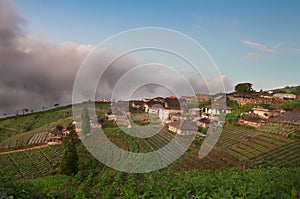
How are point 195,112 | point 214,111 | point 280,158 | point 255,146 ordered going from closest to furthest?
point 280,158
point 255,146
point 214,111
point 195,112

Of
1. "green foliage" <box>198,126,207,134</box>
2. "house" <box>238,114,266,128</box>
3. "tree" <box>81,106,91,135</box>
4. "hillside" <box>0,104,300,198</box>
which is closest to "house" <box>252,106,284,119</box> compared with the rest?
"house" <box>238,114,266,128</box>

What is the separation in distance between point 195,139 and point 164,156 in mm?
5338

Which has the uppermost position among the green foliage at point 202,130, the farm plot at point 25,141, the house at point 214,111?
the house at point 214,111

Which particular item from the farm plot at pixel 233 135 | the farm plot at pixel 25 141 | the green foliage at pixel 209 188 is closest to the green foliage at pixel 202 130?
the farm plot at pixel 233 135

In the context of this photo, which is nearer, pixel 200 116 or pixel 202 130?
pixel 202 130

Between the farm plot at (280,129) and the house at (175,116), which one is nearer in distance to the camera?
the farm plot at (280,129)

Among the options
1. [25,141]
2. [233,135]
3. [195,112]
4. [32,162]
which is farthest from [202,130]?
[25,141]

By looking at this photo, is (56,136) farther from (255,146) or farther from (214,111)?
(255,146)

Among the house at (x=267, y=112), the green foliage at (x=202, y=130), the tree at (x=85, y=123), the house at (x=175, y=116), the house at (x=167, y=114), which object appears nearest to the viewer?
the green foliage at (x=202, y=130)

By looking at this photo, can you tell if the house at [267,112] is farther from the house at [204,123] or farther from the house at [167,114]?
the house at [167,114]

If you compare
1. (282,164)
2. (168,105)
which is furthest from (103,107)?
(282,164)

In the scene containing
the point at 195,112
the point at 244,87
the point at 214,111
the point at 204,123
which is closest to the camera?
the point at 204,123

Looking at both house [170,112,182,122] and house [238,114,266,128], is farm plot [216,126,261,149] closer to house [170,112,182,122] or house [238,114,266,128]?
house [238,114,266,128]

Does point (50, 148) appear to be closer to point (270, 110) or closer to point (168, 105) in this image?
point (168, 105)
